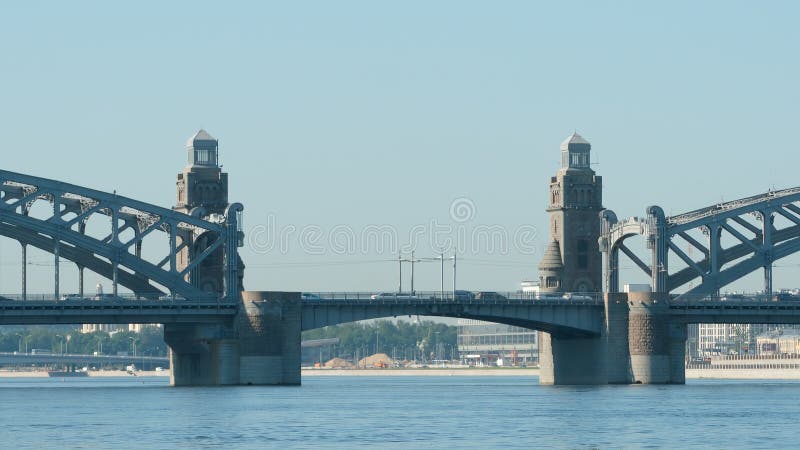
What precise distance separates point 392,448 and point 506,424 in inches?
889

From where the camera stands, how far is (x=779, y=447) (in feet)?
385

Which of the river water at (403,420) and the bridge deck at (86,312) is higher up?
the bridge deck at (86,312)

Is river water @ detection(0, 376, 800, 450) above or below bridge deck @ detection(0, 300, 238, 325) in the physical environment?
below

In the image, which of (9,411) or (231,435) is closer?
(231,435)

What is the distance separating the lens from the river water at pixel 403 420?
122 meters

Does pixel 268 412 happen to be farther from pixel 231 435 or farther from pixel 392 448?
pixel 392 448

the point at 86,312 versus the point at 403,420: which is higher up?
the point at 86,312

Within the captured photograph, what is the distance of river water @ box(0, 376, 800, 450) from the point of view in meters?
A: 122

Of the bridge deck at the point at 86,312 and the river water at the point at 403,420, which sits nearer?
the river water at the point at 403,420

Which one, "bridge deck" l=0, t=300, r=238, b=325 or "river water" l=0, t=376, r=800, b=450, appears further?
"bridge deck" l=0, t=300, r=238, b=325

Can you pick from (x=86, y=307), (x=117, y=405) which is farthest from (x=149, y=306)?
(x=117, y=405)

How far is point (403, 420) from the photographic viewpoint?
14500 centimetres

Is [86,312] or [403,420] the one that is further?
[86,312]

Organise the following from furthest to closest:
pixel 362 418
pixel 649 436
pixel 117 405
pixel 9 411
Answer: pixel 117 405, pixel 9 411, pixel 362 418, pixel 649 436
